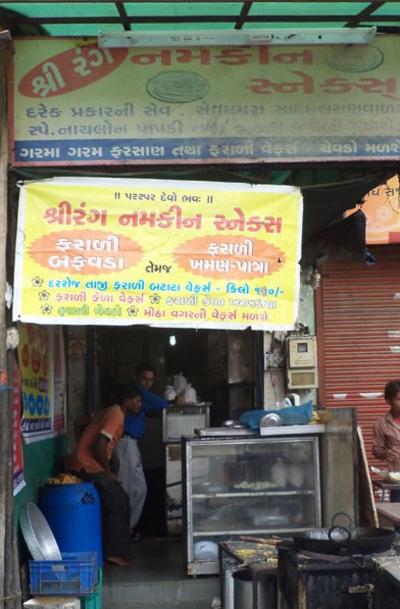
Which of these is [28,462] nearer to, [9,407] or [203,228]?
[9,407]

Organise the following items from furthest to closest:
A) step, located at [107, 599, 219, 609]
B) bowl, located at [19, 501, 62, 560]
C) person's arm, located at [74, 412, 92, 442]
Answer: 1. person's arm, located at [74, 412, 92, 442]
2. step, located at [107, 599, 219, 609]
3. bowl, located at [19, 501, 62, 560]

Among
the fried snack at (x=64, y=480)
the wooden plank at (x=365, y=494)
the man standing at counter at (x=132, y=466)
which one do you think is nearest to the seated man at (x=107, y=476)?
the fried snack at (x=64, y=480)

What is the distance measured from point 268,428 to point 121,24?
12.2ft

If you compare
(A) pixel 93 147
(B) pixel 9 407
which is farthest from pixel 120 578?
(A) pixel 93 147

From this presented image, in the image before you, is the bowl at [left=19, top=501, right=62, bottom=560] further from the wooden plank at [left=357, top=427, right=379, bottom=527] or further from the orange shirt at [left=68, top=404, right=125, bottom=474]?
the wooden plank at [left=357, top=427, right=379, bottom=527]

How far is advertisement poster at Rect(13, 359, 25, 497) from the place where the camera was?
20.6 feet

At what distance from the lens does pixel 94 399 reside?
9250 mm

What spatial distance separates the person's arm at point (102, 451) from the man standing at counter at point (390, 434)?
263cm

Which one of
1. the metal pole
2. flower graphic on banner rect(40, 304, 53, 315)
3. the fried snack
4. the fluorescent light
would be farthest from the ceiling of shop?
the fried snack

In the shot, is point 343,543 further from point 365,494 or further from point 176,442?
point 176,442

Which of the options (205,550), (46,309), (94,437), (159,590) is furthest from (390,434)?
(46,309)

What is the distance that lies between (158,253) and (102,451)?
115 inches

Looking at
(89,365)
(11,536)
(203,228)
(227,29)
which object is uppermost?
(227,29)

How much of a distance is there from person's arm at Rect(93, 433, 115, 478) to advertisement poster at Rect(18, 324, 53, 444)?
0.49 metres
